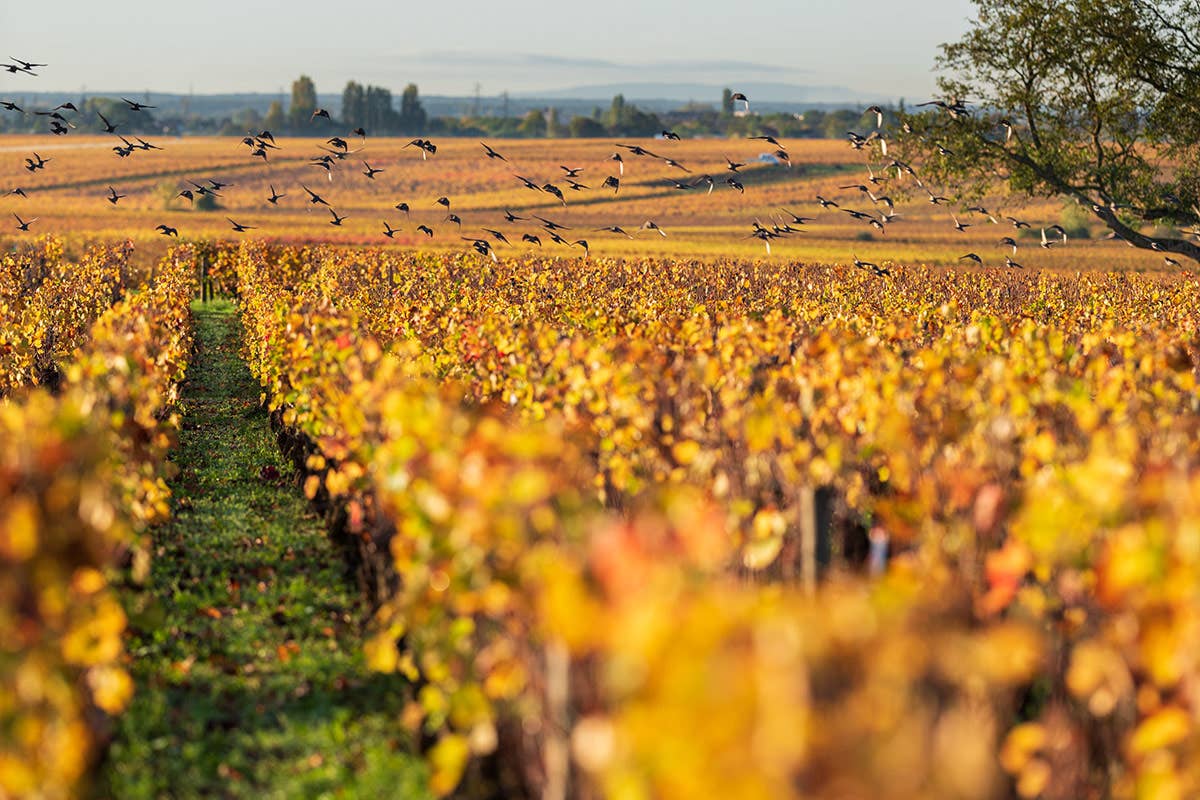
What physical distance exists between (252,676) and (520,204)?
8778 cm

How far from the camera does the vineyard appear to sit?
9.57 feet

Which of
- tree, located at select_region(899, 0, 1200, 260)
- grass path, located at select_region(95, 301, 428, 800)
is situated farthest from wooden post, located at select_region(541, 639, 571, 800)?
tree, located at select_region(899, 0, 1200, 260)

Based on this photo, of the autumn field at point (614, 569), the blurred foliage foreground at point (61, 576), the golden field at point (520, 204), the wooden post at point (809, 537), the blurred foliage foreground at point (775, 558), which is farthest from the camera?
the golden field at point (520, 204)

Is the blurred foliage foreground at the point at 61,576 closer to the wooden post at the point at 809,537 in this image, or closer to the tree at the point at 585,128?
the wooden post at the point at 809,537

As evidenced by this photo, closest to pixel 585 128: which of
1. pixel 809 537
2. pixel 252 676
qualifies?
pixel 252 676

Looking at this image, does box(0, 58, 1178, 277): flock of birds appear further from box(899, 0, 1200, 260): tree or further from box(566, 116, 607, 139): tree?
box(566, 116, 607, 139): tree

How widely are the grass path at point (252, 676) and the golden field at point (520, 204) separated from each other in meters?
24.7

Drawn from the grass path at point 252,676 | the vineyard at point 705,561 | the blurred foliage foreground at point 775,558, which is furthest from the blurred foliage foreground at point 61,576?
the blurred foliage foreground at point 775,558

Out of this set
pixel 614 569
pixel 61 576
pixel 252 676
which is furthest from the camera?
pixel 252 676

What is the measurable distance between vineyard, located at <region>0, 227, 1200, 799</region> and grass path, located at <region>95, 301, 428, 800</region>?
10 centimetres

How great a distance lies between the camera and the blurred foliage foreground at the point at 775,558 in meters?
2.86

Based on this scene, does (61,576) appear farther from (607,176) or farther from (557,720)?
(607,176)

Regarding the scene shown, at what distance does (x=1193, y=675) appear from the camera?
3.68 meters

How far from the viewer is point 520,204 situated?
3679 inches
